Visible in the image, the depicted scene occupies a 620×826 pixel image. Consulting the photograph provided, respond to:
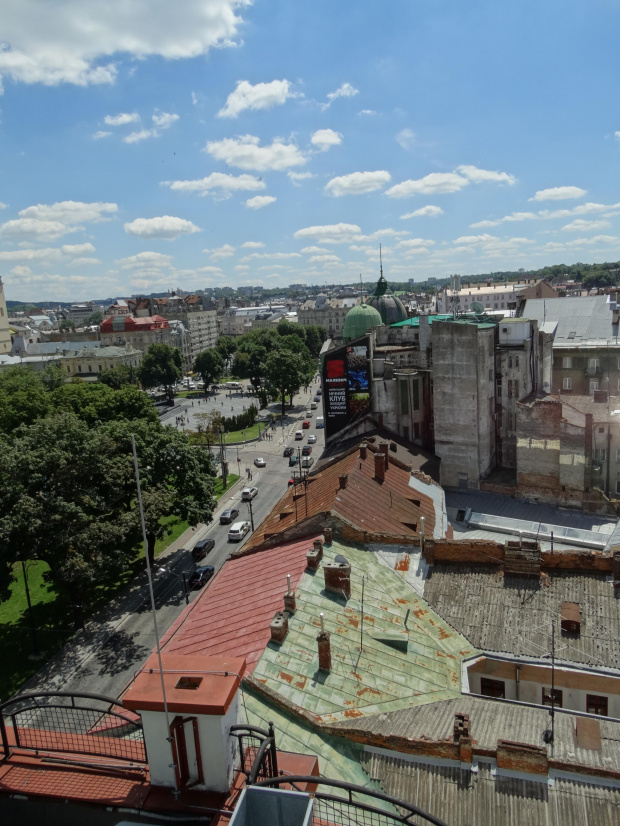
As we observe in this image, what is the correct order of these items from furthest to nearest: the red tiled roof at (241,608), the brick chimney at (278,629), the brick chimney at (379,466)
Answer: the brick chimney at (379,466), the red tiled roof at (241,608), the brick chimney at (278,629)

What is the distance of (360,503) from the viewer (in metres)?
30.5

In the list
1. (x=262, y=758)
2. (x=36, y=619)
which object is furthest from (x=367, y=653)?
(x=36, y=619)

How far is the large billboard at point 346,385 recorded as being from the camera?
4956 centimetres

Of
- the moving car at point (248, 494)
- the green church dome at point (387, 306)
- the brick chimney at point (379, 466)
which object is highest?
the green church dome at point (387, 306)

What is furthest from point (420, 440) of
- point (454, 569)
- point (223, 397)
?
point (223, 397)

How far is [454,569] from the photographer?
2584cm

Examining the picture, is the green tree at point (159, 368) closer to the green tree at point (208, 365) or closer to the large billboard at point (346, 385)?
the green tree at point (208, 365)

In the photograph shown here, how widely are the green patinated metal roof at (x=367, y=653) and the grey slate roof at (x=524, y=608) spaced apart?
109 centimetres

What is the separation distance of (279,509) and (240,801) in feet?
93.2

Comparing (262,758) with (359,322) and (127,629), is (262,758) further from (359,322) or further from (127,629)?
(359,322)

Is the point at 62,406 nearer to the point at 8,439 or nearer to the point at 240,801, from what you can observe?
the point at 8,439

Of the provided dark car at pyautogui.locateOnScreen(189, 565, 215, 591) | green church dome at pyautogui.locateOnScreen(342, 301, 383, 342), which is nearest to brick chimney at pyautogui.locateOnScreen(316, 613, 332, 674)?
dark car at pyautogui.locateOnScreen(189, 565, 215, 591)

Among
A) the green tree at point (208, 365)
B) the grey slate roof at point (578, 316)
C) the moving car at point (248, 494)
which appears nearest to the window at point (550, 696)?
the moving car at point (248, 494)

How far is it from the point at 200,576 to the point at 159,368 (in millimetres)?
83663
